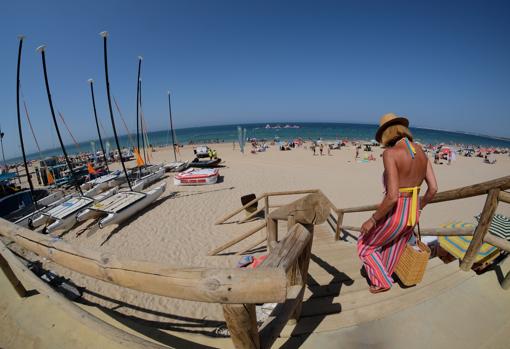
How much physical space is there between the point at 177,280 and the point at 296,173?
47.1 feet

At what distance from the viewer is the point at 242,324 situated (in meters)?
1.05

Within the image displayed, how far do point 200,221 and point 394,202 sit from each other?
7086 millimetres

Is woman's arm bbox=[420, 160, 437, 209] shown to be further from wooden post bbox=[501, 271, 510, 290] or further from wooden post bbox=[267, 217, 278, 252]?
wooden post bbox=[267, 217, 278, 252]

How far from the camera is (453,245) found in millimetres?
3973

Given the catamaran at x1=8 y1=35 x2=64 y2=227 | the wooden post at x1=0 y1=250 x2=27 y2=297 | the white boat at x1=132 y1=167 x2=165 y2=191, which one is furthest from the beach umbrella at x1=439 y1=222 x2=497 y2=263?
the white boat at x1=132 y1=167 x2=165 y2=191

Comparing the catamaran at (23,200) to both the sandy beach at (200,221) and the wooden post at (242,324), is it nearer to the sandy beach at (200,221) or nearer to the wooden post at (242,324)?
the sandy beach at (200,221)

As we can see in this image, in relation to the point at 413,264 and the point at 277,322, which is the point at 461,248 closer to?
the point at 413,264

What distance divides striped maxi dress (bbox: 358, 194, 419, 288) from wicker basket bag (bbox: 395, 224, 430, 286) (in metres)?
0.07

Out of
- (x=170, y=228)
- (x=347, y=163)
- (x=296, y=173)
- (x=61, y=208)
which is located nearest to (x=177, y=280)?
(x=170, y=228)

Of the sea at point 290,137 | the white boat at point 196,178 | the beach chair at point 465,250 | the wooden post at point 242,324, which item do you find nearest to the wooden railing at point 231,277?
the wooden post at point 242,324

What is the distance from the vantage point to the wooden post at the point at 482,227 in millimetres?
1973

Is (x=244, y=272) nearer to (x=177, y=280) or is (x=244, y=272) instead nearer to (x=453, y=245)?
(x=177, y=280)

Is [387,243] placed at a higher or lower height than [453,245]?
higher

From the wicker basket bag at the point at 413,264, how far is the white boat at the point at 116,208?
8.46m
